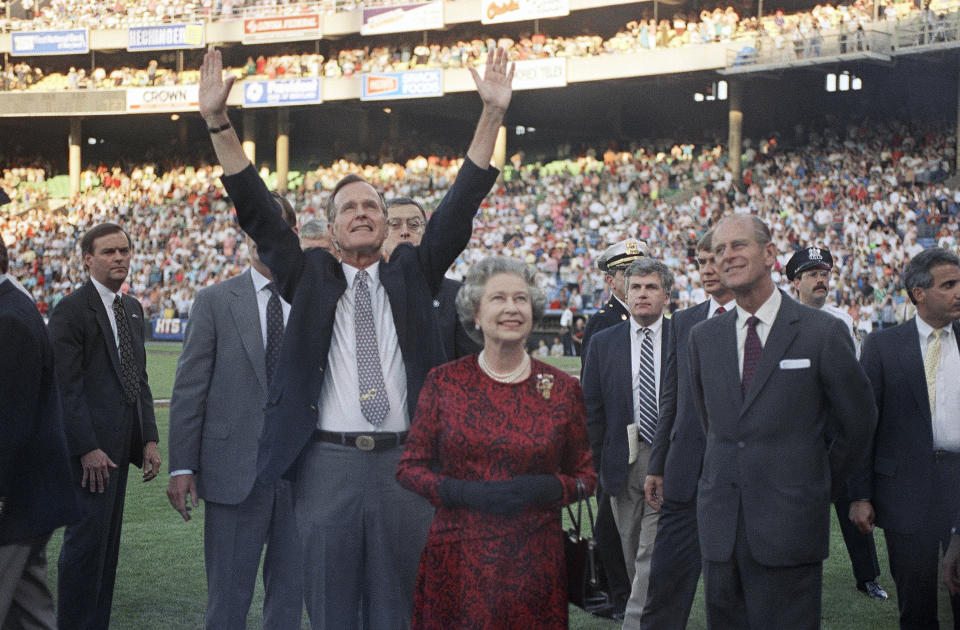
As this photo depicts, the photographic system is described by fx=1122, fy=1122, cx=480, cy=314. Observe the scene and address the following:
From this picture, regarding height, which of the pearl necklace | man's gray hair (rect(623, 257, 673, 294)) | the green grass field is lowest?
the green grass field

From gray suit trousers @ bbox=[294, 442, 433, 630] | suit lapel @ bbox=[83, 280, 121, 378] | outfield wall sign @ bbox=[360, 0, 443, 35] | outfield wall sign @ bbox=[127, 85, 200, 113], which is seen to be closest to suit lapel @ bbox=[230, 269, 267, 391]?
suit lapel @ bbox=[83, 280, 121, 378]

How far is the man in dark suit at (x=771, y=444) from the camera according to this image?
4105 mm

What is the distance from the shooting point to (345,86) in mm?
38875

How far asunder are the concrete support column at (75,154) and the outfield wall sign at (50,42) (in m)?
2.83

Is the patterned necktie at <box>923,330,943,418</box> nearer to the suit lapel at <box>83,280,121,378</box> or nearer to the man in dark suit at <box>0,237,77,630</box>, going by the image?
the man in dark suit at <box>0,237,77,630</box>

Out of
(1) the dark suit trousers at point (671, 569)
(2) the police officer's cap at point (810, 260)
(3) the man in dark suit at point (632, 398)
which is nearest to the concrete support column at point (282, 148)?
(2) the police officer's cap at point (810, 260)

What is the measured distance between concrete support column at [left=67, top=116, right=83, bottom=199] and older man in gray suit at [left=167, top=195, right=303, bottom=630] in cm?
4187

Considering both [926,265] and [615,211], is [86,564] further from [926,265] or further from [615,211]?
[615,211]

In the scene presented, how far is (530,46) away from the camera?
36.7 m

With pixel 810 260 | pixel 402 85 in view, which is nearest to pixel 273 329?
pixel 810 260

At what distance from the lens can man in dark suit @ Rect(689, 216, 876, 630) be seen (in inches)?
162

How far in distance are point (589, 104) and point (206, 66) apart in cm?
3694

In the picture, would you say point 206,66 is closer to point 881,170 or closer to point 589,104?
point 881,170

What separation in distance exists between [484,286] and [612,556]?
3.39 meters
